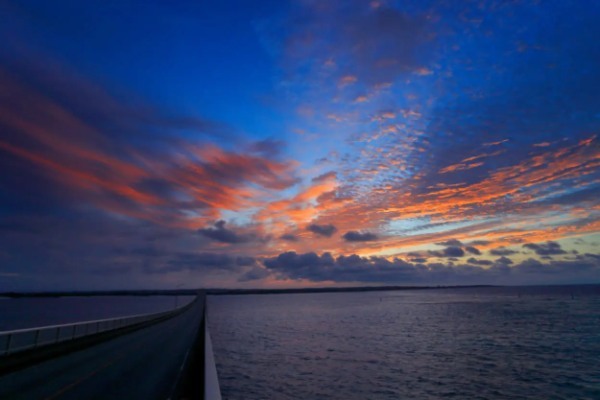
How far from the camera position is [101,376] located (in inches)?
659

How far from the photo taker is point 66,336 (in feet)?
94.1

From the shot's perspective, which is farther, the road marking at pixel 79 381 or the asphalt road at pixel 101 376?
the asphalt road at pixel 101 376

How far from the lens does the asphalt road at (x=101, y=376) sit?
44.4ft

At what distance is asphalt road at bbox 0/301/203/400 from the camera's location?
1352 centimetres

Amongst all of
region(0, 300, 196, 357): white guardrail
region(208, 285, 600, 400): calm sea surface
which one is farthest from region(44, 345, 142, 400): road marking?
region(208, 285, 600, 400): calm sea surface

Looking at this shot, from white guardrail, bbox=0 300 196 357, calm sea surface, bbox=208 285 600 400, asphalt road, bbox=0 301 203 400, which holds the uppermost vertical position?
white guardrail, bbox=0 300 196 357

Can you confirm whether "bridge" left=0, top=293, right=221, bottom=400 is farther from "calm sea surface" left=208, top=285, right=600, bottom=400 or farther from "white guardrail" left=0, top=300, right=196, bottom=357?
"calm sea surface" left=208, top=285, right=600, bottom=400

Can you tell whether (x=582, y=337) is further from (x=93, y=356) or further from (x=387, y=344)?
(x=93, y=356)

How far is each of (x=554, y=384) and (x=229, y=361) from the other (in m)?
27.4

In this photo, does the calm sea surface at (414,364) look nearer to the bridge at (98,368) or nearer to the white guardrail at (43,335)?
the bridge at (98,368)

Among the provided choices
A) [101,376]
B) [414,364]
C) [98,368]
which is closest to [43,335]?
[98,368]

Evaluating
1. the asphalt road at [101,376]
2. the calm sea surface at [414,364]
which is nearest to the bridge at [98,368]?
the asphalt road at [101,376]

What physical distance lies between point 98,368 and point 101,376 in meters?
2.44

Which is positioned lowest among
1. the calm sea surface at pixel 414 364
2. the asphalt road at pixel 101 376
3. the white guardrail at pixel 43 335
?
the calm sea surface at pixel 414 364
